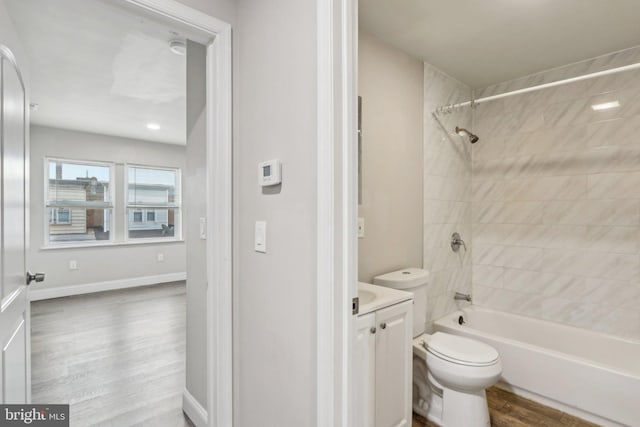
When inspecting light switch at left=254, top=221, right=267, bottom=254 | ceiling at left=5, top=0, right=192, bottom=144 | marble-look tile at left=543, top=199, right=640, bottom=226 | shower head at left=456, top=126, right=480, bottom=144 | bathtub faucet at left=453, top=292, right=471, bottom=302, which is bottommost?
bathtub faucet at left=453, top=292, right=471, bottom=302

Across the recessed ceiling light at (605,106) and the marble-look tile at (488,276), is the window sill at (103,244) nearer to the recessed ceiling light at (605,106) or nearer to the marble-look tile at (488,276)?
the marble-look tile at (488,276)

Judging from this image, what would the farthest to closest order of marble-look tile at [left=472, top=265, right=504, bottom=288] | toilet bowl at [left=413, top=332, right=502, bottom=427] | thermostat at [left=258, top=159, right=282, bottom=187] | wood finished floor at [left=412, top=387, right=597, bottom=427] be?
marble-look tile at [left=472, top=265, right=504, bottom=288] → wood finished floor at [left=412, top=387, right=597, bottom=427] → toilet bowl at [left=413, top=332, right=502, bottom=427] → thermostat at [left=258, top=159, right=282, bottom=187]

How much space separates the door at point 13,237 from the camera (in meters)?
1.10

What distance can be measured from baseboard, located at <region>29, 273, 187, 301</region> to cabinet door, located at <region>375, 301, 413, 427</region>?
157 inches

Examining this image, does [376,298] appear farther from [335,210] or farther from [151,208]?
[151,208]

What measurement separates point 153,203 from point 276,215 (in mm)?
5108

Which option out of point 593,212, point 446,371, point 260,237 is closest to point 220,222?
point 260,237

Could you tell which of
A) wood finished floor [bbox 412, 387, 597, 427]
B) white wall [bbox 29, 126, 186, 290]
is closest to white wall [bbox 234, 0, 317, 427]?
wood finished floor [bbox 412, 387, 597, 427]

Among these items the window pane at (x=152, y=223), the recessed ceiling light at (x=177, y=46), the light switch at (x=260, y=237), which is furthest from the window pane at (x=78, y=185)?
the light switch at (x=260, y=237)

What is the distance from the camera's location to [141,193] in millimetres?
5402

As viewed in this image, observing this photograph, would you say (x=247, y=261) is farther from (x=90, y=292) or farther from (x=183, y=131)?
(x=90, y=292)

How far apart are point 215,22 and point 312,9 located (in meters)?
0.55

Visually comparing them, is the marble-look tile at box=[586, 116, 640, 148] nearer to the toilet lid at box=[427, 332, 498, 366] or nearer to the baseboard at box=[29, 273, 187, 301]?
the toilet lid at box=[427, 332, 498, 366]

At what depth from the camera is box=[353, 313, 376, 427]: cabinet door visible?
4.69 ft
